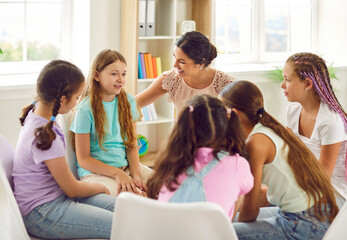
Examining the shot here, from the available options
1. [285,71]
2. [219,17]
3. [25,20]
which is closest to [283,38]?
[219,17]

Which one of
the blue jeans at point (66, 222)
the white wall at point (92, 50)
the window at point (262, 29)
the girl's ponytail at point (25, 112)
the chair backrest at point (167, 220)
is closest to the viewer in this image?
the chair backrest at point (167, 220)

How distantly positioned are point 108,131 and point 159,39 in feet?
6.31

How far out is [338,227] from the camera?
60.1 inches

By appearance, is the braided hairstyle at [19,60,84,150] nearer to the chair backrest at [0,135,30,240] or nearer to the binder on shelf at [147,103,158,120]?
the chair backrest at [0,135,30,240]

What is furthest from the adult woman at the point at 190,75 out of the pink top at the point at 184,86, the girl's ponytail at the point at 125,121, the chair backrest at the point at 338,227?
the chair backrest at the point at 338,227

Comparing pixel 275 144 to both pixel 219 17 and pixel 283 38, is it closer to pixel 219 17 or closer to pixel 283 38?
pixel 219 17

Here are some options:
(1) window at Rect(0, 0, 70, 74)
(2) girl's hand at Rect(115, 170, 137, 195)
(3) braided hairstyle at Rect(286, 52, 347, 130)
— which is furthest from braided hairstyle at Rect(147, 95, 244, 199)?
(1) window at Rect(0, 0, 70, 74)

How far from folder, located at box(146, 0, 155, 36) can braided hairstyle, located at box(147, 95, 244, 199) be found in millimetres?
2262

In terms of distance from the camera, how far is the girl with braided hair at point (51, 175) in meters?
1.77

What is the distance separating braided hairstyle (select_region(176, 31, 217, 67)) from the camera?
8.45ft

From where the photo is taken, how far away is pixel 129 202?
1.32 m

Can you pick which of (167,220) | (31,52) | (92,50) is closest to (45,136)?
(167,220)

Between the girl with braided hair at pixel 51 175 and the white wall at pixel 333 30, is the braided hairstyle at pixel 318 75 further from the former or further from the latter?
the white wall at pixel 333 30

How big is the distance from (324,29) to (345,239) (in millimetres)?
3898
